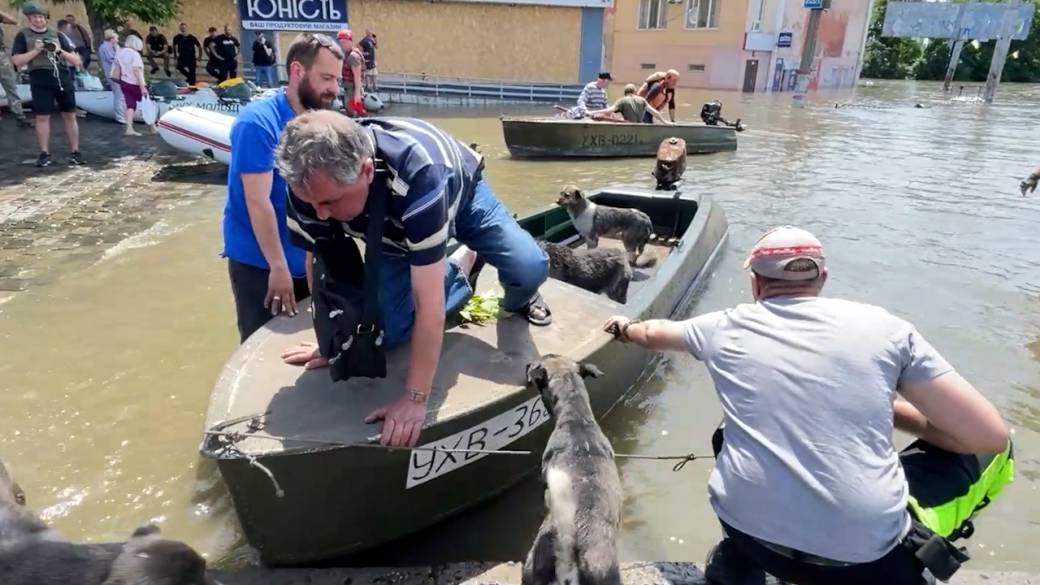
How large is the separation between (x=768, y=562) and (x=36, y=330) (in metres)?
5.57

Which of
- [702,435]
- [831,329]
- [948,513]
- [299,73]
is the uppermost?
[299,73]

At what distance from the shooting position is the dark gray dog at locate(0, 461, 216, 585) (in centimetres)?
188

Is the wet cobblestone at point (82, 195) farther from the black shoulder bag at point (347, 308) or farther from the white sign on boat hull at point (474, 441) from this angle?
the white sign on boat hull at point (474, 441)

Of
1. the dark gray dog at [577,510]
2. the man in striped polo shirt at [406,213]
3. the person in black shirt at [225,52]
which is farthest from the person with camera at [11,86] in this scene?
the dark gray dog at [577,510]

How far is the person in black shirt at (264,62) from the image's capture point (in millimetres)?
17922

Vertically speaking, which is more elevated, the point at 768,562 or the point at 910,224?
the point at 768,562

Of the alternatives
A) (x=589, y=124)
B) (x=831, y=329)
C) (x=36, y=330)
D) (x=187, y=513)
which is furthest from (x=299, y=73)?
(x=589, y=124)

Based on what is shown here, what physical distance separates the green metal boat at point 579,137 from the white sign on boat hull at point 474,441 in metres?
10.5

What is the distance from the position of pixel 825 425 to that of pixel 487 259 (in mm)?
1782

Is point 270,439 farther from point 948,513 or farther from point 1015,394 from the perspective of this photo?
point 1015,394

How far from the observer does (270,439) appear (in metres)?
2.63

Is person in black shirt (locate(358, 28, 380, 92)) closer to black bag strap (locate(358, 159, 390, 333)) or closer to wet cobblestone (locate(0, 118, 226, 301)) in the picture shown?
wet cobblestone (locate(0, 118, 226, 301))

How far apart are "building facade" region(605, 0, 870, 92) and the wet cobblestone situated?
3124 centimetres

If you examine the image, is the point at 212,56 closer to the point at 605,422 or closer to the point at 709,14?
the point at 605,422
